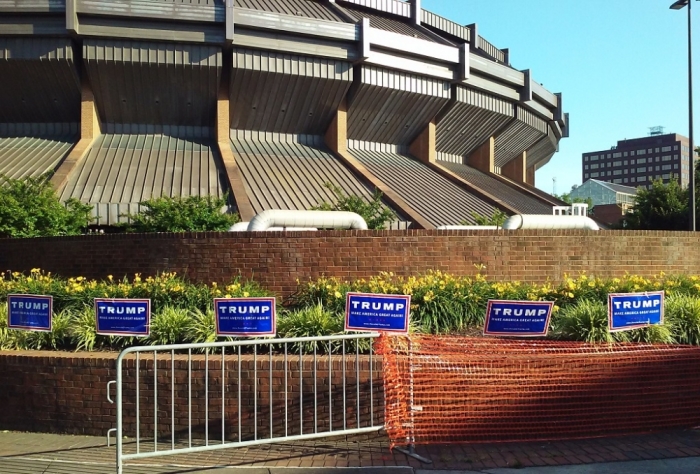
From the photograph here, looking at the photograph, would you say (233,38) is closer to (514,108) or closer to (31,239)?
(31,239)

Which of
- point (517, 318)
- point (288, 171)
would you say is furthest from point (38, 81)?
point (517, 318)

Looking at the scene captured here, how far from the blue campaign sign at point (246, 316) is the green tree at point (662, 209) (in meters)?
26.7

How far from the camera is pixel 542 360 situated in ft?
22.8

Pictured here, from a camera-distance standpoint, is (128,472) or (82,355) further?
(82,355)

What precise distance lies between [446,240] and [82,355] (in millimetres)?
6340

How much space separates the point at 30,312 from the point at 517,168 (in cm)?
3845

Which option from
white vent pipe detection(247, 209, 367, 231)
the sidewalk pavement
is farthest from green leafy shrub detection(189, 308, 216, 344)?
white vent pipe detection(247, 209, 367, 231)

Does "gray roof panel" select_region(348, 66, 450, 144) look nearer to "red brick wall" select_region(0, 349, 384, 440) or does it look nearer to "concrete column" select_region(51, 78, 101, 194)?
"concrete column" select_region(51, 78, 101, 194)

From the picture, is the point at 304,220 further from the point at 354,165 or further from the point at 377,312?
the point at 354,165

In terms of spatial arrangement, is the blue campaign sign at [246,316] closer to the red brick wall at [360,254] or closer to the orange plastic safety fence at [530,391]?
the orange plastic safety fence at [530,391]

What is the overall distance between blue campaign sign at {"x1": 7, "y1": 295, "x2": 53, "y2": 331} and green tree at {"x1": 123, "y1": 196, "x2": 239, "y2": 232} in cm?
880

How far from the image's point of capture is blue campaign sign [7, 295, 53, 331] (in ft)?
26.1

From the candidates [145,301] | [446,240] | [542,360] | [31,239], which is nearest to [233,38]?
[31,239]

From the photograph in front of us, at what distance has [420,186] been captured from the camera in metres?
26.9
